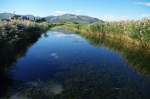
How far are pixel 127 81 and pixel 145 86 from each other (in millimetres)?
1388

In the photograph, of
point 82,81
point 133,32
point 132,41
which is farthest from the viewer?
point 133,32

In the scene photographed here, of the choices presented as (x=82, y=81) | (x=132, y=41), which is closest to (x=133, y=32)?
(x=132, y=41)

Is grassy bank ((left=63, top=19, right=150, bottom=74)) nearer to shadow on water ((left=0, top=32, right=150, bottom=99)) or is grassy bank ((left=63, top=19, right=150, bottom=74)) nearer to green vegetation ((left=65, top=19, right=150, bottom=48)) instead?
green vegetation ((left=65, top=19, right=150, bottom=48))

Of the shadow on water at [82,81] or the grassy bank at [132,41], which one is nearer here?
the shadow on water at [82,81]

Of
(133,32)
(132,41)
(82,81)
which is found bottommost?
(132,41)

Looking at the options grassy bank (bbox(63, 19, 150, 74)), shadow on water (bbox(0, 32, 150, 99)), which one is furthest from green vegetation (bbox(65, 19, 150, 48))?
shadow on water (bbox(0, 32, 150, 99))

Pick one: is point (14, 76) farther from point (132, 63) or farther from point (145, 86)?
point (132, 63)

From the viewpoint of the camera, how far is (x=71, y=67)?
798 inches

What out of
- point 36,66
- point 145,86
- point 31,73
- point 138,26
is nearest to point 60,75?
point 31,73

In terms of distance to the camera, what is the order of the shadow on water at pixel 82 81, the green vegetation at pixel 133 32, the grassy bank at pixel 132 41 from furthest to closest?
the green vegetation at pixel 133 32 → the grassy bank at pixel 132 41 → the shadow on water at pixel 82 81

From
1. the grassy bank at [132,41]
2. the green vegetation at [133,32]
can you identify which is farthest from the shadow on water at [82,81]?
the green vegetation at [133,32]

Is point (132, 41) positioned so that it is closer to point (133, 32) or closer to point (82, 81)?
point (133, 32)

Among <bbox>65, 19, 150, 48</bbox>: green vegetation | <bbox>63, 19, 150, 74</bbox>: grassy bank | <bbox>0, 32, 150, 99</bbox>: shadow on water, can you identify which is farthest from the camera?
<bbox>65, 19, 150, 48</bbox>: green vegetation

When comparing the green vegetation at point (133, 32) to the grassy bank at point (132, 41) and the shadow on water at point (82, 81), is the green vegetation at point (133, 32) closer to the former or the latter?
the grassy bank at point (132, 41)
